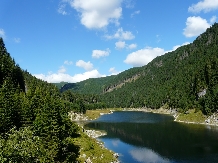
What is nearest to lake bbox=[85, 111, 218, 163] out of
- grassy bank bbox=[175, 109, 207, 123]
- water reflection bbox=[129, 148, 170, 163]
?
water reflection bbox=[129, 148, 170, 163]

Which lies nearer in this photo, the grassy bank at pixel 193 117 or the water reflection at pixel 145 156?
the water reflection at pixel 145 156

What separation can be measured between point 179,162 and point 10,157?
54.4 m

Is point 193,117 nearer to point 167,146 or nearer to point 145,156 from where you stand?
point 167,146

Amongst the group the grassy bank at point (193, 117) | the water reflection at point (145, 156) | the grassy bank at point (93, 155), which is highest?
the grassy bank at point (193, 117)

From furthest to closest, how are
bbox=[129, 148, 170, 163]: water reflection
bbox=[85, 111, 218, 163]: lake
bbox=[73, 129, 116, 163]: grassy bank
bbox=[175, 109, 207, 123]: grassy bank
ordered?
1. bbox=[175, 109, 207, 123]: grassy bank
2. bbox=[85, 111, 218, 163]: lake
3. bbox=[129, 148, 170, 163]: water reflection
4. bbox=[73, 129, 116, 163]: grassy bank

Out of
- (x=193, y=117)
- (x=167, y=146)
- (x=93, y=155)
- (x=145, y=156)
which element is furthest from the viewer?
(x=193, y=117)

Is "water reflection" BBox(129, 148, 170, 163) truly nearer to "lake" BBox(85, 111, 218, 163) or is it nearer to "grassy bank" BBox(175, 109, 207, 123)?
"lake" BBox(85, 111, 218, 163)

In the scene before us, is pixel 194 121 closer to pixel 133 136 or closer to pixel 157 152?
pixel 133 136

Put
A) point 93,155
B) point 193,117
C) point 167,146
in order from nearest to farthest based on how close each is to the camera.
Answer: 1. point 93,155
2. point 167,146
3. point 193,117

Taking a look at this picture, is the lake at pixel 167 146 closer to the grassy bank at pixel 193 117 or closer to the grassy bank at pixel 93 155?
the grassy bank at pixel 93 155

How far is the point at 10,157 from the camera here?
24.1 meters

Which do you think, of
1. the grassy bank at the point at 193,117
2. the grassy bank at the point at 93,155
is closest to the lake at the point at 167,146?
the grassy bank at the point at 93,155

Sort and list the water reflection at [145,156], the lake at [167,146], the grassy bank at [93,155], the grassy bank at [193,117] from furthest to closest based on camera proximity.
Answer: the grassy bank at [193,117]
the lake at [167,146]
the water reflection at [145,156]
the grassy bank at [93,155]

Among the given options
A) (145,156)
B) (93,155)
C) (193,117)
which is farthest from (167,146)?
(193,117)
